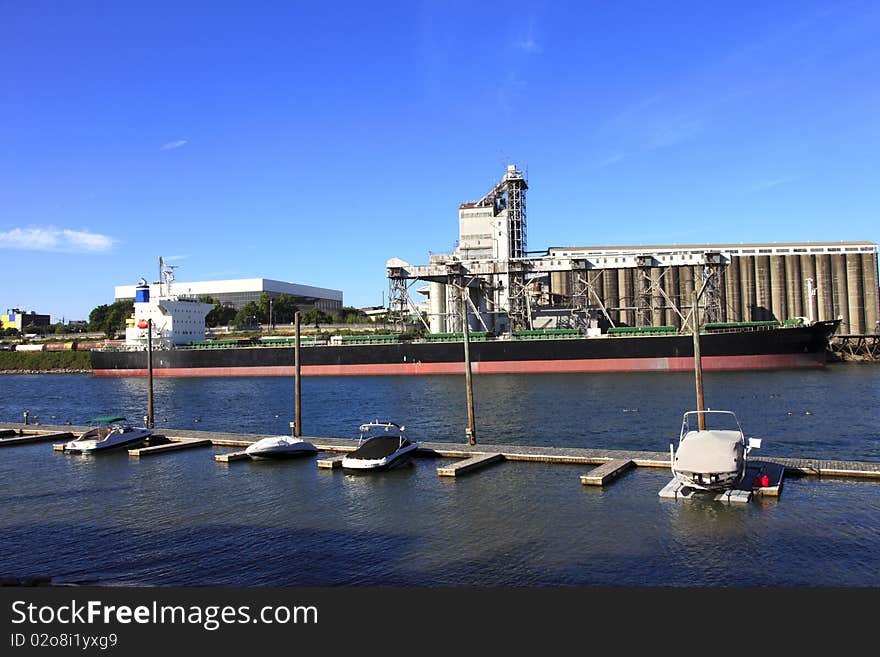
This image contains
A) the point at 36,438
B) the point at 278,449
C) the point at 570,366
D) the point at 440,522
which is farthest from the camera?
the point at 570,366

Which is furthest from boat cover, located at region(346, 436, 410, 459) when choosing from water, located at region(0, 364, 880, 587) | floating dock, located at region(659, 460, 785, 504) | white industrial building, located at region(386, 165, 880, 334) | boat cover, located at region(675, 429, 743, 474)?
white industrial building, located at region(386, 165, 880, 334)

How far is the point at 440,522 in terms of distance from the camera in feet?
47.6

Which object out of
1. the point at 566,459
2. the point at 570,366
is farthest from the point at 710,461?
the point at 570,366

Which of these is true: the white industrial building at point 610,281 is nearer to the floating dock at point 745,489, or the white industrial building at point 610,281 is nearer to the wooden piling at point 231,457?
the wooden piling at point 231,457

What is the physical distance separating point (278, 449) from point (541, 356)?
45.4m

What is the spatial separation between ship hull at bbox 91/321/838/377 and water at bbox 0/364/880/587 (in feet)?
103

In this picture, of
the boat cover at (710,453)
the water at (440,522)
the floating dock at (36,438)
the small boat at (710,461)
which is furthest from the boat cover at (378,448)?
the floating dock at (36,438)

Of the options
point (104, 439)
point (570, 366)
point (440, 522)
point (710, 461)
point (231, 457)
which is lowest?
point (440, 522)

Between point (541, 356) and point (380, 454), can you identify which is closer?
point (380, 454)

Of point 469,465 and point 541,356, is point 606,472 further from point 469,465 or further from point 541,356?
point 541,356

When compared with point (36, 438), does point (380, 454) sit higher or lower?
higher

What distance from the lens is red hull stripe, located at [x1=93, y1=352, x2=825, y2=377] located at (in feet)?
197

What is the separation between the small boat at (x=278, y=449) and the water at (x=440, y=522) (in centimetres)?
51

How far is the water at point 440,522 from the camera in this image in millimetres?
11250
